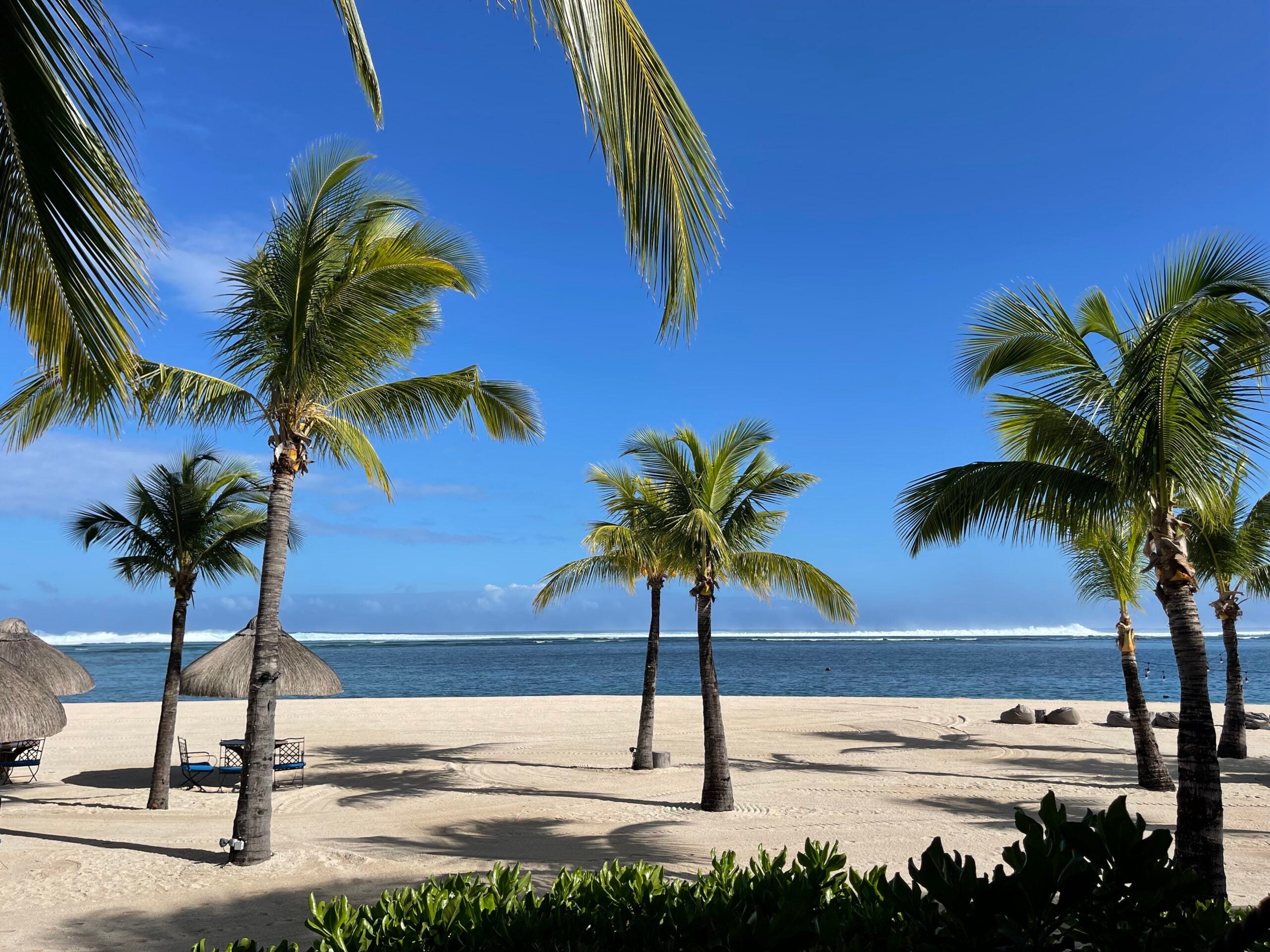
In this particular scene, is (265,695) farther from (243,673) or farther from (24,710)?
(243,673)

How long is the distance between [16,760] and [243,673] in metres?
4.18

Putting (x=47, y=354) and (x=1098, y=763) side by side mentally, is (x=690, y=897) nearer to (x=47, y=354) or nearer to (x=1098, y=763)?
(x=47, y=354)

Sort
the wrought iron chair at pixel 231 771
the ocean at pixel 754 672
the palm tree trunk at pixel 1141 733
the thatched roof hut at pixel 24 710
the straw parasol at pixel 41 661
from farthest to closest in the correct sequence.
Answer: the ocean at pixel 754 672
the straw parasol at pixel 41 661
the wrought iron chair at pixel 231 771
the palm tree trunk at pixel 1141 733
the thatched roof hut at pixel 24 710

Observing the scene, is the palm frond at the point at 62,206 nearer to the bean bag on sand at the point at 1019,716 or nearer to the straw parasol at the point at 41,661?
the straw parasol at the point at 41,661

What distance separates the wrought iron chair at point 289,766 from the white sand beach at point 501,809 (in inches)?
15.6

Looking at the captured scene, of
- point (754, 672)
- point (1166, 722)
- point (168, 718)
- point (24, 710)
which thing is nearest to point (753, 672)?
point (754, 672)

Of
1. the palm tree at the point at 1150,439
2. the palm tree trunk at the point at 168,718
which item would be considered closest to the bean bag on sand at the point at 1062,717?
the palm tree at the point at 1150,439

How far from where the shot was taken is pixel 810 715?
2606cm

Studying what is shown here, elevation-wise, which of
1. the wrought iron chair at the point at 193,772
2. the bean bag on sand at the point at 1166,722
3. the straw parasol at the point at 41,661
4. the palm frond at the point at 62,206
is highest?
the palm frond at the point at 62,206

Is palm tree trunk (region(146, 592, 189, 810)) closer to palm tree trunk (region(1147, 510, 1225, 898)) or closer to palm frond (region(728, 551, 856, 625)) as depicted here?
palm frond (region(728, 551, 856, 625))

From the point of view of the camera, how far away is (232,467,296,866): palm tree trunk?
26.9 ft

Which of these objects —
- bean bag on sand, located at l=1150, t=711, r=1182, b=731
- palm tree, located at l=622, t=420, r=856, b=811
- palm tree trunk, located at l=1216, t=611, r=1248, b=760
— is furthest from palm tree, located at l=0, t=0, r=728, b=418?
bean bag on sand, located at l=1150, t=711, r=1182, b=731

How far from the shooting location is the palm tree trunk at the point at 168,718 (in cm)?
1205

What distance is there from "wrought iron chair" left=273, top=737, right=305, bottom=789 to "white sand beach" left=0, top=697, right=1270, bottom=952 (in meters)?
0.40
